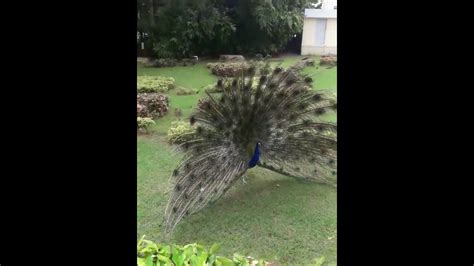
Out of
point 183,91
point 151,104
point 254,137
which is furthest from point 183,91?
point 254,137

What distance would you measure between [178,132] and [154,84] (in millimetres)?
710

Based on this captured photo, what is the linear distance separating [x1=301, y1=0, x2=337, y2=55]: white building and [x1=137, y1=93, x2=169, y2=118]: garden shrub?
1.88 ft

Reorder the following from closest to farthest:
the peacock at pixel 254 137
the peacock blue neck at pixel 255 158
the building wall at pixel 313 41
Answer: the building wall at pixel 313 41 → the peacock at pixel 254 137 → the peacock blue neck at pixel 255 158

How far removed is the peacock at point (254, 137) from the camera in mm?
2432

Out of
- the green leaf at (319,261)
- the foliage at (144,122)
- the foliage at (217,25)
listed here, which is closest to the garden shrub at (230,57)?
the foliage at (217,25)

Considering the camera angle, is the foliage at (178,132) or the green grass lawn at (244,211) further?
the foliage at (178,132)

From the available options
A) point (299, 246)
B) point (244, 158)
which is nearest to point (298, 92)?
point (244, 158)

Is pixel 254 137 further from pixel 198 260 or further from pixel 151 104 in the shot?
pixel 198 260

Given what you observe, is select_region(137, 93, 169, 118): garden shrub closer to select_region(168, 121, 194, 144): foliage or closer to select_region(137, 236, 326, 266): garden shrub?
select_region(168, 121, 194, 144): foliage

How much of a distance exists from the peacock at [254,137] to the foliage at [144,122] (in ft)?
1.79

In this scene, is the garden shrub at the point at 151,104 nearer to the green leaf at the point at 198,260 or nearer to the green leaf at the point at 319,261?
the green leaf at the point at 198,260

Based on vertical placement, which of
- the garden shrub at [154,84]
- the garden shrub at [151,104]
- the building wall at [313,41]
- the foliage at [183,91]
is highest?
the building wall at [313,41]
